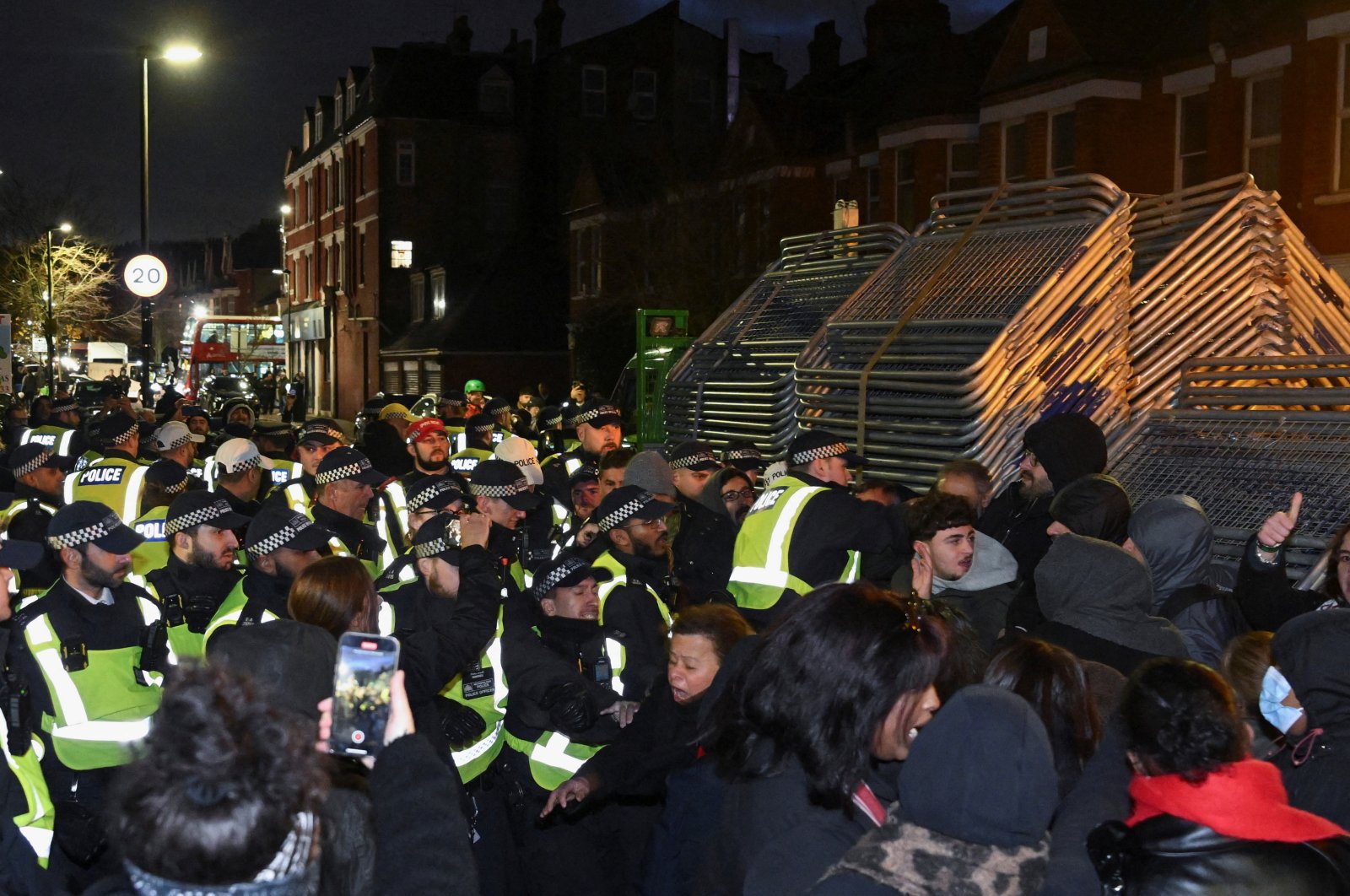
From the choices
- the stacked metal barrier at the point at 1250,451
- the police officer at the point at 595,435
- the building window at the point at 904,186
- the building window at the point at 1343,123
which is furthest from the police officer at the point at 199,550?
the building window at the point at 904,186

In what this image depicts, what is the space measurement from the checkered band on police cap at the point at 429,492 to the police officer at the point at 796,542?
1401 mm

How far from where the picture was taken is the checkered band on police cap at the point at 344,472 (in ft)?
22.4

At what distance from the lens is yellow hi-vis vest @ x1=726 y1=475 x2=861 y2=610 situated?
5.43 metres

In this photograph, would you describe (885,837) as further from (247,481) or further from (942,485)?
(247,481)

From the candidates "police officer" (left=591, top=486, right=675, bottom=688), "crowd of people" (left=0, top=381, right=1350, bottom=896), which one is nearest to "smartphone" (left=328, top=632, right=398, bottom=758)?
"crowd of people" (left=0, top=381, right=1350, bottom=896)

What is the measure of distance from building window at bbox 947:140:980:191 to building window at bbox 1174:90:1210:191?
200 inches

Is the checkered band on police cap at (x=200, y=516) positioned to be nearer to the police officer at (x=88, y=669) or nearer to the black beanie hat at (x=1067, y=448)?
the police officer at (x=88, y=669)

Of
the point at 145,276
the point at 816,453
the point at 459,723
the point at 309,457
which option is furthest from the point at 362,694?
the point at 145,276

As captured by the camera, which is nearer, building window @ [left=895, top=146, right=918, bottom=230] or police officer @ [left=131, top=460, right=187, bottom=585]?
police officer @ [left=131, top=460, right=187, bottom=585]

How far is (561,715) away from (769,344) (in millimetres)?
7075

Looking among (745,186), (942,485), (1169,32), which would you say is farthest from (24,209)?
(942,485)

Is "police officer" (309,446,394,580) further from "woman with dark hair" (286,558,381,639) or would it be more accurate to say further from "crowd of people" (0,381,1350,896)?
"woman with dark hair" (286,558,381,639)

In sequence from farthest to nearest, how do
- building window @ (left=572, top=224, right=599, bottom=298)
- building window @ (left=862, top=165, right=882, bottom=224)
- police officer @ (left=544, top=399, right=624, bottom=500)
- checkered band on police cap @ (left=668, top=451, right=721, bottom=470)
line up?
building window @ (left=572, top=224, right=599, bottom=298) → building window @ (left=862, top=165, right=882, bottom=224) → police officer @ (left=544, top=399, right=624, bottom=500) → checkered band on police cap @ (left=668, top=451, right=721, bottom=470)

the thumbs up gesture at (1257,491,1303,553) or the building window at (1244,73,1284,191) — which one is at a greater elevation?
the building window at (1244,73,1284,191)
